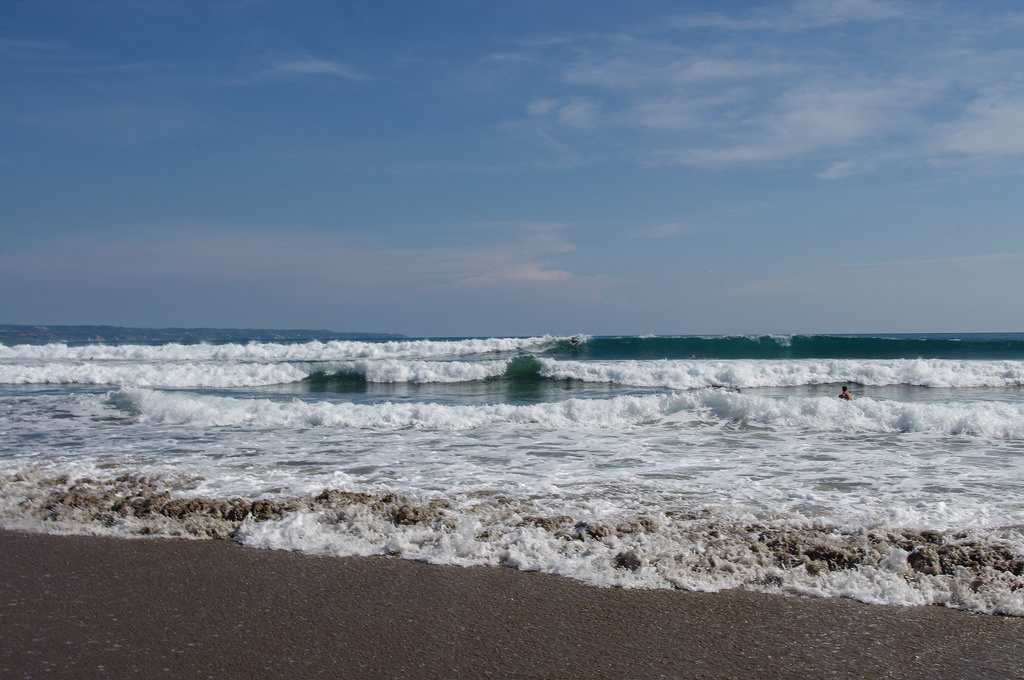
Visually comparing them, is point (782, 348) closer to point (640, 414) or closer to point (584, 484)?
point (640, 414)

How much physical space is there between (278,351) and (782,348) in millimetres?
21993

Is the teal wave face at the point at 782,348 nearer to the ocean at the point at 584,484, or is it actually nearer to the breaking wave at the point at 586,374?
the breaking wave at the point at 586,374

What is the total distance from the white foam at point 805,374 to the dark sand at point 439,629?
16.4 meters

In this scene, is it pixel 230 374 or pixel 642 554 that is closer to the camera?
pixel 642 554

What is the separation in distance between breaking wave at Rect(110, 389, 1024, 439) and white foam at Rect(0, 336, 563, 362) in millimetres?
18963

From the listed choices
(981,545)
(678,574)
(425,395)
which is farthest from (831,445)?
(425,395)

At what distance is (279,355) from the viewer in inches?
1288

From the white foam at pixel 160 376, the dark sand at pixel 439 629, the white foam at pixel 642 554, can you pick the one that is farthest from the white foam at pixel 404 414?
the white foam at pixel 160 376

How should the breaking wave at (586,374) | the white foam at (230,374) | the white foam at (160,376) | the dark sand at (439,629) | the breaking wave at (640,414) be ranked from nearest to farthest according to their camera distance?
the dark sand at (439,629)
the breaking wave at (640,414)
the breaking wave at (586,374)
the white foam at (160,376)
the white foam at (230,374)

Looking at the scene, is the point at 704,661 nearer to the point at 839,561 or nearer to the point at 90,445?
the point at 839,561

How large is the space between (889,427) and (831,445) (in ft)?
6.87

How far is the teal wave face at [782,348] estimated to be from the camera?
29.1 meters

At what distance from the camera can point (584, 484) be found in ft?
22.2

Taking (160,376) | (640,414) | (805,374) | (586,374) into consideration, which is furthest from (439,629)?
(160,376)
